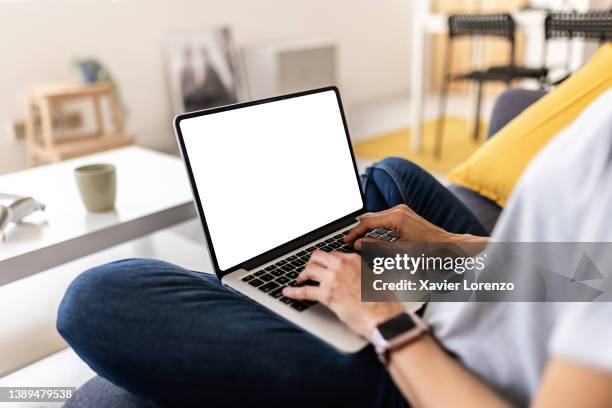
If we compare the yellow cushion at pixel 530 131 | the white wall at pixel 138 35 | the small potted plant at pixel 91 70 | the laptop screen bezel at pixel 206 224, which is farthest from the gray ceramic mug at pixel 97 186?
the white wall at pixel 138 35

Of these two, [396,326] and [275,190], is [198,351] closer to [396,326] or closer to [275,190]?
[396,326]

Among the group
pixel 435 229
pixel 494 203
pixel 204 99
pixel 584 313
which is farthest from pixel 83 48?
pixel 584 313

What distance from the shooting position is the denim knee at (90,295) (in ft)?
2.29

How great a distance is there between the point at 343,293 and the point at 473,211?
29.3 inches

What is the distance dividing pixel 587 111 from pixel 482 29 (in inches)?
114

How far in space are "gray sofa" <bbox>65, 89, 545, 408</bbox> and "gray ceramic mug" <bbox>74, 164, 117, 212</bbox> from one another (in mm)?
→ 627

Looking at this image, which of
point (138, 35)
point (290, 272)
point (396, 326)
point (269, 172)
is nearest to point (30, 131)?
point (138, 35)

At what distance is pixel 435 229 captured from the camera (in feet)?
3.02

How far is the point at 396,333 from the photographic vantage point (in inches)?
24.6

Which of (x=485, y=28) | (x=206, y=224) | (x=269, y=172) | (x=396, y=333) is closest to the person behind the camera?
(x=396, y=333)

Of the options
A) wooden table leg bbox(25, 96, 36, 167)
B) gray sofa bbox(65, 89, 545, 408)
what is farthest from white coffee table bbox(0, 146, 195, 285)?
wooden table leg bbox(25, 96, 36, 167)

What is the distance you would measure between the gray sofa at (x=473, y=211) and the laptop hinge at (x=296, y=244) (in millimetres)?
263

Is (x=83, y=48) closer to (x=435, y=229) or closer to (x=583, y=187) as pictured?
(x=435, y=229)

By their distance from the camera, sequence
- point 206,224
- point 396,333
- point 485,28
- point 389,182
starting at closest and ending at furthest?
point 396,333, point 206,224, point 389,182, point 485,28
